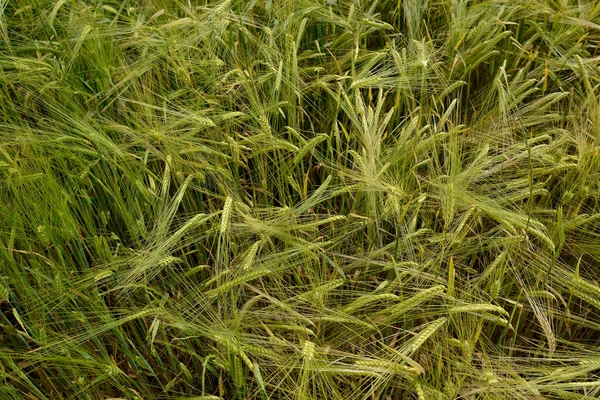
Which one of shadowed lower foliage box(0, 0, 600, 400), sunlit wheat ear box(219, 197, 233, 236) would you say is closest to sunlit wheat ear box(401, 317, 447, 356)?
shadowed lower foliage box(0, 0, 600, 400)

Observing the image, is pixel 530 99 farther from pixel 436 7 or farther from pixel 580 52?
pixel 436 7

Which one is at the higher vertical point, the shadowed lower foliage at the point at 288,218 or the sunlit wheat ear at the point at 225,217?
the sunlit wheat ear at the point at 225,217

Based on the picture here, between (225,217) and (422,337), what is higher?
(225,217)

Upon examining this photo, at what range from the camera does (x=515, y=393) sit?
919 millimetres

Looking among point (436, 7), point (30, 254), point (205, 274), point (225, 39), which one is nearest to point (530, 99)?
Answer: point (436, 7)

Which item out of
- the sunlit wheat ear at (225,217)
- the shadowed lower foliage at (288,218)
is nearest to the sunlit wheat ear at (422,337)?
the shadowed lower foliage at (288,218)

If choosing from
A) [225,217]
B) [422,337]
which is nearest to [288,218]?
[225,217]

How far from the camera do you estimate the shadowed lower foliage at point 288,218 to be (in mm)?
987

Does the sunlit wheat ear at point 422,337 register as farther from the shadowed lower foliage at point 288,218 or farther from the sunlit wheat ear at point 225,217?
the sunlit wheat ear at point 225,217

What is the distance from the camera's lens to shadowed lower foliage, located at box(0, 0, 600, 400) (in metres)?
0.99

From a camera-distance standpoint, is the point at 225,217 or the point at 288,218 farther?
the point at 288,218

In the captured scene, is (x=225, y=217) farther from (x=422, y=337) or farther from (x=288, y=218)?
(x=422, y=337)

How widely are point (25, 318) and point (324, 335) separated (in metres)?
0.46

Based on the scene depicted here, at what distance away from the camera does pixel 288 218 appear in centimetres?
108
